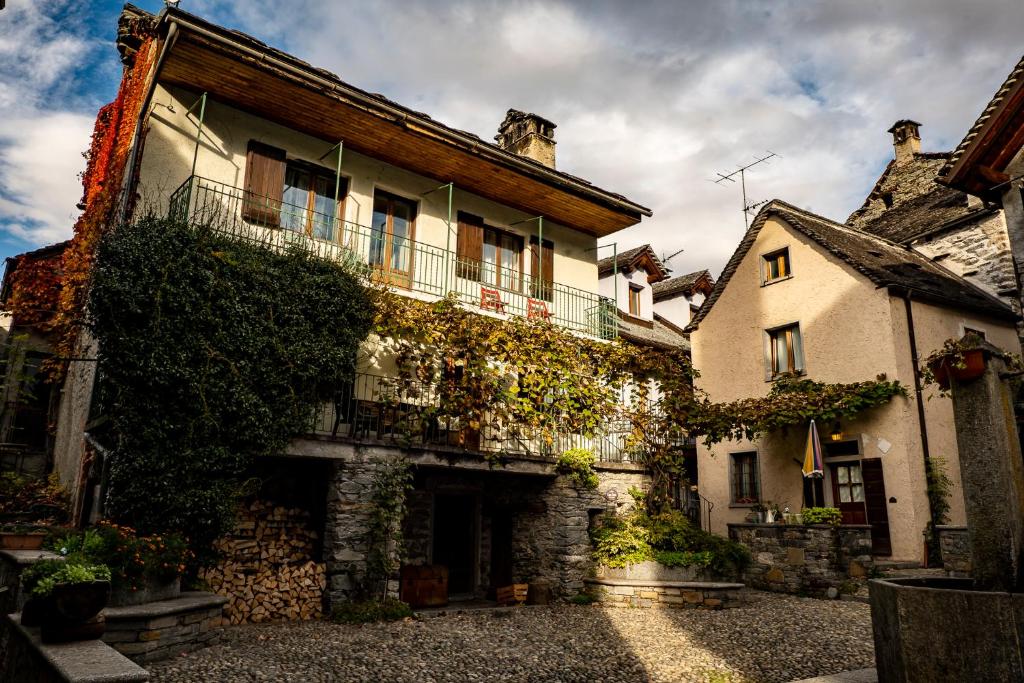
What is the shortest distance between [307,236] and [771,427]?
1123 centimetres

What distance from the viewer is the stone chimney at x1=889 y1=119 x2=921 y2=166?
22703 millimetres

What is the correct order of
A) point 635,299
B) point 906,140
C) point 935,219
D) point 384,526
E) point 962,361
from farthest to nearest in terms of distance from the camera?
point 635,299
point 906,140
point 935,219
point 384,526
point 962,361

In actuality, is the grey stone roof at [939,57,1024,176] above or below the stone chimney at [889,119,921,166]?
below

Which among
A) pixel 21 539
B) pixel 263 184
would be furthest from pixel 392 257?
pixel 21 539

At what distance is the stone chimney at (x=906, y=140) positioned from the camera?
894 inches

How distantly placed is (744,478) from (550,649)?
11273mm

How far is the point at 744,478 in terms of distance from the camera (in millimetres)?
17781

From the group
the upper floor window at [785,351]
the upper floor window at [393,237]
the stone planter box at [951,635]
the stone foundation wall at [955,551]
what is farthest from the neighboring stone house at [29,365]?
the stone foundation wall at [955,551]

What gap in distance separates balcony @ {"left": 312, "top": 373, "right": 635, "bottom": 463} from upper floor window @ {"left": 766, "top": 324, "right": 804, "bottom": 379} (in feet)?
20.1

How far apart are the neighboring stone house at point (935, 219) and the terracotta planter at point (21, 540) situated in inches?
640

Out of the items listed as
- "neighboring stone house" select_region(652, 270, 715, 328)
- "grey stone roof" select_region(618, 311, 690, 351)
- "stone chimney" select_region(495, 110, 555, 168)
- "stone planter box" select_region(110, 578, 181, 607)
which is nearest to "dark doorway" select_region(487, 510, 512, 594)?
"stone planter box" select_region(110, 578, 181, 607)

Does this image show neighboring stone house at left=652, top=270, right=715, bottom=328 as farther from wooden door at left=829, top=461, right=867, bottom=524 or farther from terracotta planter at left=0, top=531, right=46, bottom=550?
terracotta planter at left=0, top=531, right=46, bottom=550

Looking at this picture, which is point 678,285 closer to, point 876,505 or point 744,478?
point 744,478

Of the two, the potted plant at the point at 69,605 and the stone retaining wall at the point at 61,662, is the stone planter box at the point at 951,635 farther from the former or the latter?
the potted plant at the point at 69,605
